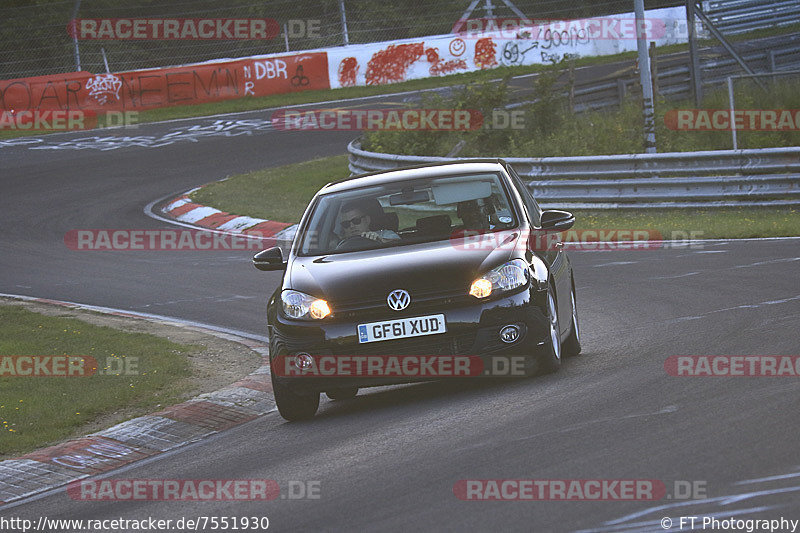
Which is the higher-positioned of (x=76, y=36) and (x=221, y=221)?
(x=76, y=36)

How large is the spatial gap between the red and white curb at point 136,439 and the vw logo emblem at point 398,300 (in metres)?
1.56

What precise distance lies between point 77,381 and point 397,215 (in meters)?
3.11

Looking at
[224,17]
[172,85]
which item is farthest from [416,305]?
[224,17]

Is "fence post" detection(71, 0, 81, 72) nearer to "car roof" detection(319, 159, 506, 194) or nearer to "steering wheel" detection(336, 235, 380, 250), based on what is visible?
"car roof" detection(319, 159, 506, 194)

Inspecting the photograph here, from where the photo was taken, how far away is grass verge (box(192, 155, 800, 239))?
1617 centimetres

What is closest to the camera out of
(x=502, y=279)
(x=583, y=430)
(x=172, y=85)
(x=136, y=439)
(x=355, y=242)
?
(x=583, y=430)

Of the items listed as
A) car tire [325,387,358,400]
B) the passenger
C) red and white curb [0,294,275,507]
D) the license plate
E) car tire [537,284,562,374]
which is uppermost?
the passenger

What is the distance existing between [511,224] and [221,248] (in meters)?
10.4

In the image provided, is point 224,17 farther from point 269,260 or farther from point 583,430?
point 583,430

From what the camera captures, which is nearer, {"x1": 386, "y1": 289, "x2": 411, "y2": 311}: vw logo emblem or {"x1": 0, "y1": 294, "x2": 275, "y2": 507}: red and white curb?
{"x1": 0, "y1": 294, "x2": 275, "y2": 507}: red and white curb

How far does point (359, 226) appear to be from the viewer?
884cm

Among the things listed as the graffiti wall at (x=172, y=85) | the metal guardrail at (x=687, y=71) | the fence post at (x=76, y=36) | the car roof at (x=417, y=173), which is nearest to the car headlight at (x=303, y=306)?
the car roof at (x=417, y=173)

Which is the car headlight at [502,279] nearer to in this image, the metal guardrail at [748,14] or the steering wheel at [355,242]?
the steering wheel at [355,242]

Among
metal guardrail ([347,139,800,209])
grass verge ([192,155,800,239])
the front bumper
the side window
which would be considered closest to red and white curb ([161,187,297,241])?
grass verge ([192,155,800,239])
